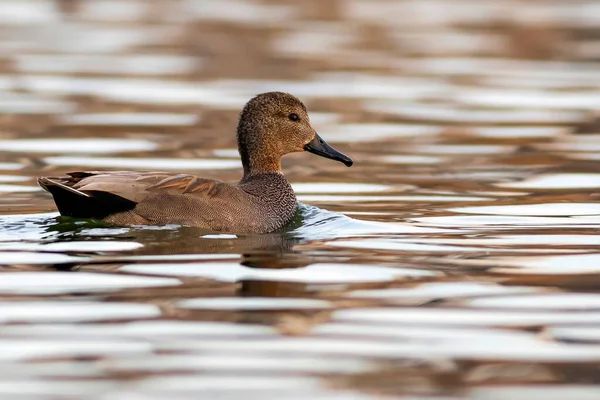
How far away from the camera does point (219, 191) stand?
8.81m

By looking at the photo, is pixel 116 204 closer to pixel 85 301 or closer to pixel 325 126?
pixel 85 301

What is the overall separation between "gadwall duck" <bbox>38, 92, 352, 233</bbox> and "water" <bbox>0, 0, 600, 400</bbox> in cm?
14

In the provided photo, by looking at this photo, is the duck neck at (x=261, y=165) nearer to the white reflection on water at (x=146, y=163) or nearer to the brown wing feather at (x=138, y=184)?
the brown wing feather at (x=138, y=184)

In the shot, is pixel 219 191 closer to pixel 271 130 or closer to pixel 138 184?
pixel 138 184

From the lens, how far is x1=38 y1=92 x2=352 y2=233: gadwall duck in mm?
8398

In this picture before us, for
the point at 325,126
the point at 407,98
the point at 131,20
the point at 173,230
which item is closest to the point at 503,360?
the point at 173,230

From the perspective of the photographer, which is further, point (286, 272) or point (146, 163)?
point (146, 163)

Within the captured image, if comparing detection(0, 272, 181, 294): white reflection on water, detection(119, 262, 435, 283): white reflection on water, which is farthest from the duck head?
detection(0, 272, 181, 294): white reflection on water

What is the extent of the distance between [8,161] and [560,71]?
958cm

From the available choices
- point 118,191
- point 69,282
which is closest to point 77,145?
point 118,191

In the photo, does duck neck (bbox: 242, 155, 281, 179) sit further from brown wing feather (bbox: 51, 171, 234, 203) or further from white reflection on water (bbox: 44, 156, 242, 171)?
white reflection on water (bbox: 44, 156, 242, 171)

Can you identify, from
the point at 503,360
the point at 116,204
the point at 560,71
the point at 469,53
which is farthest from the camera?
the point at 469,53

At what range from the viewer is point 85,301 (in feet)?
21.5

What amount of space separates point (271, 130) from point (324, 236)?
1.22m
